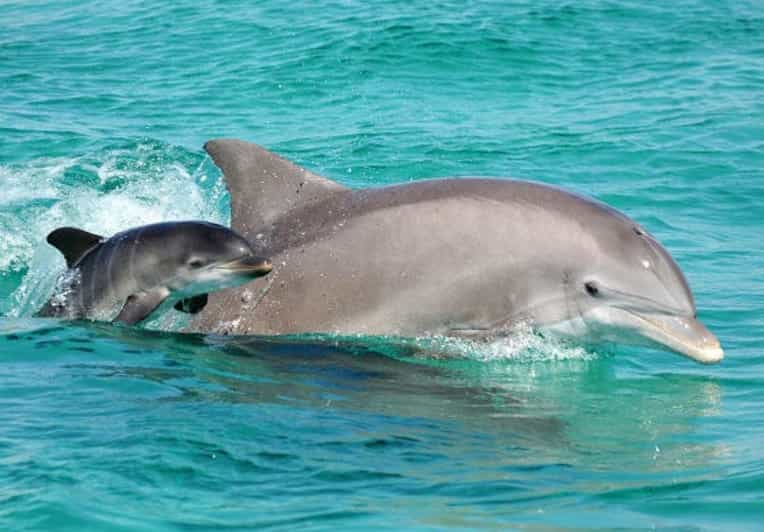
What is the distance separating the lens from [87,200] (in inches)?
595

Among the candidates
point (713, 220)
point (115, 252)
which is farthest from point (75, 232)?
point (713, 220)

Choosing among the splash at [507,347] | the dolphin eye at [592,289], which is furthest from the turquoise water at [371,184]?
the dolphin eye at [592,289]

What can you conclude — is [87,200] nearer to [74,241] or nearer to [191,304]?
[74,241]

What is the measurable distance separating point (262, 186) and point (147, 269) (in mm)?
1110

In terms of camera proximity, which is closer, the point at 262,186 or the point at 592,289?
the point at 592,289

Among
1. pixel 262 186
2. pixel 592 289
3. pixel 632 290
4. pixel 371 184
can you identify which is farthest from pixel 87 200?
pixel 632 290

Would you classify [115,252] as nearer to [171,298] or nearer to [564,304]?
[171,298]

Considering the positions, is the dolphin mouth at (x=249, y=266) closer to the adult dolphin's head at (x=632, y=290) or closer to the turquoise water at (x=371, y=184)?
the turquoise water at (x=371, y=184)

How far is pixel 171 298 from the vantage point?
9.61 m

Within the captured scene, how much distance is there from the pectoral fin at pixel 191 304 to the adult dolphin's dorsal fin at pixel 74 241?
31.9 inches

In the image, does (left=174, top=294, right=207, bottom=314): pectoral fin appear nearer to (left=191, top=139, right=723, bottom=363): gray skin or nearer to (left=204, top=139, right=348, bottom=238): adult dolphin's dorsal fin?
(left=191, top=139, right=723, bottom=363): gray skin

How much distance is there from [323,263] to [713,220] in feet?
23.0

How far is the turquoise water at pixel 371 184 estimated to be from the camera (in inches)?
263

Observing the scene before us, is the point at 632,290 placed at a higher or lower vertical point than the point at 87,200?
higher
